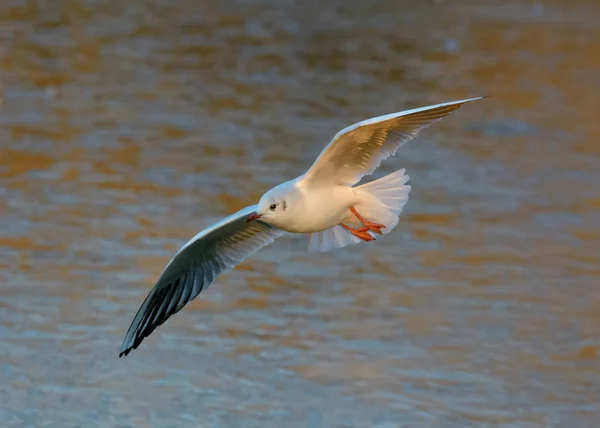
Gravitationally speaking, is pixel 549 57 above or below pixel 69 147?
above

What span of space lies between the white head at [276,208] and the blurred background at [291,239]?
182cm

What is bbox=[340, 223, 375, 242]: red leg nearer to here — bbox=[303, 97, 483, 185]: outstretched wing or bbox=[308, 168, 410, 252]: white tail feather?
bbox=[308, 168, 410, 252]: white tail feather

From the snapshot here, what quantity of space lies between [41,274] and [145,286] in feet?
2.56

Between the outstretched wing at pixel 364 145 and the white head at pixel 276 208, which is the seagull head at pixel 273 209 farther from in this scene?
the outstretched wing at pixel 364 145

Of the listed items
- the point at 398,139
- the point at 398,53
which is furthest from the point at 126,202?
the point at 398,53

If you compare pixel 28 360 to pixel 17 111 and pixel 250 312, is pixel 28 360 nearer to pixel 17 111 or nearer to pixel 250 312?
pixel 250 312

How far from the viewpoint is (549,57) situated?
1758 centimetres

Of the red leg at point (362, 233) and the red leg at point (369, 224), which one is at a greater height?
the red leg at point (369, 224)

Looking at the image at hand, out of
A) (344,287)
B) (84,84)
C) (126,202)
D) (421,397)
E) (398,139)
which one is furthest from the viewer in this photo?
(84,84)

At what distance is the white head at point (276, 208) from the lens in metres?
5.55

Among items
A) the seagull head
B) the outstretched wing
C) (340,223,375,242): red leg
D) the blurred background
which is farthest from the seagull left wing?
the blurred background

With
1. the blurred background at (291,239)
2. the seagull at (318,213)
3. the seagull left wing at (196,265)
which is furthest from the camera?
the blurred background at (291,239)

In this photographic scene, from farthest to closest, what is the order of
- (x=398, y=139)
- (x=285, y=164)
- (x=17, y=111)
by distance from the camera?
(x=17, y=111) < (x=285, y=164) < (x=398, y=139)

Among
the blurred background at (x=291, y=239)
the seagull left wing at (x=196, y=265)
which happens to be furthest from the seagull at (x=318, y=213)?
the blurred background at (x=291, y=239)
